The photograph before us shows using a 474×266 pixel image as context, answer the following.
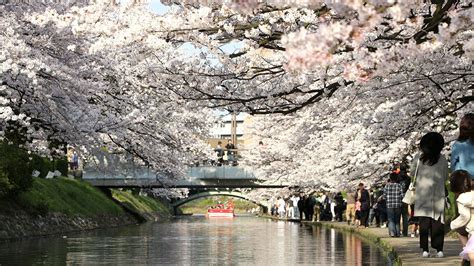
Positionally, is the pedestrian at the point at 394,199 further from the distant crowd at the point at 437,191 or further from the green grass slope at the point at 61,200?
the green grass slope at the point at 61,200

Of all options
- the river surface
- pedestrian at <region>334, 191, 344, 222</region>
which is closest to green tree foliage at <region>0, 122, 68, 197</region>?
the river surface

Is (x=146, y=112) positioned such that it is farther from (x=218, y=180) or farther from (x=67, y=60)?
(x=218, y=180)

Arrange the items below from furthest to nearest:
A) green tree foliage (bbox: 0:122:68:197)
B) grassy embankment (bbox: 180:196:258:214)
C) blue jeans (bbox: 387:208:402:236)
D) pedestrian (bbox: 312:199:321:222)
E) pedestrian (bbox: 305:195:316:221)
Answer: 1. grassy embankment (bbox: 180:196:258:214)
2. pedestrian (bbox: 305:195:316:221)
3. pedestrian (bbox: 312:199:321:222)
4. green tree foliage (bbox: 0:122:68:197)
5. blue jeans (bbox: 387:208:402:236)

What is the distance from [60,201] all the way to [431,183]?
2870cm

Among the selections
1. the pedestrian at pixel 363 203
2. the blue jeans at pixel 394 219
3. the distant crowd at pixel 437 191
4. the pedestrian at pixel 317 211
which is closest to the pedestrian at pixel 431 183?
the distant crowd at pixel 437 191

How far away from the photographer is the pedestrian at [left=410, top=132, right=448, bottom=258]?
1509 cm

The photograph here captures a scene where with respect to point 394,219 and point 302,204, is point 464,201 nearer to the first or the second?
point 394,219

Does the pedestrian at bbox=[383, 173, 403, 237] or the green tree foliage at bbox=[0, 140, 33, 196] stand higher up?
the green tree foliage at bbox=[0, 140, 33, 196]

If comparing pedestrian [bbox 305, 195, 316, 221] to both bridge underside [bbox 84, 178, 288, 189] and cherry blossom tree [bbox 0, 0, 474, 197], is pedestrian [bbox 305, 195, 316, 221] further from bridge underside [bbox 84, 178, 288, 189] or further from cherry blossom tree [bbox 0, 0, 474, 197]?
cherry blossom tree [bbox 0, 0, 474, 197]

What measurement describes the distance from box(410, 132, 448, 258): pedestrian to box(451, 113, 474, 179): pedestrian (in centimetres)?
208

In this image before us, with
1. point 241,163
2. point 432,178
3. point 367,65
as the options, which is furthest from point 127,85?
point 241,163

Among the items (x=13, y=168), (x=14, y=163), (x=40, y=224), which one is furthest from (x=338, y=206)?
(x=14, y=163)

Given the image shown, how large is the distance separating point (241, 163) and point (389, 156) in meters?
40.2

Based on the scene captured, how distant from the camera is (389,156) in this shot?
95.9 ft
